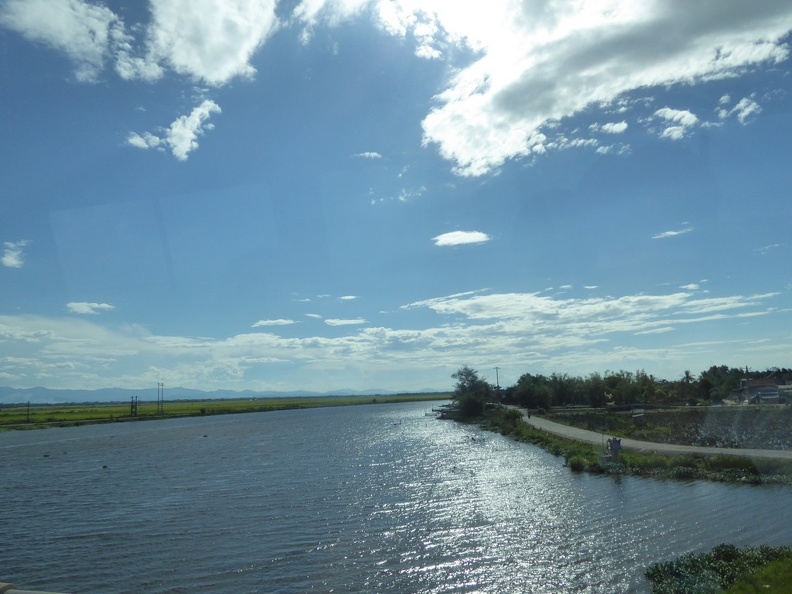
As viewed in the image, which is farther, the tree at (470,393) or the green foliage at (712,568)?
the tree at (470,393)

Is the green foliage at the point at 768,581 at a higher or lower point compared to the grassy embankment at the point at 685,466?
lower

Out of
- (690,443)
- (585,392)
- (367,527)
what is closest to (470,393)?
(585,392)

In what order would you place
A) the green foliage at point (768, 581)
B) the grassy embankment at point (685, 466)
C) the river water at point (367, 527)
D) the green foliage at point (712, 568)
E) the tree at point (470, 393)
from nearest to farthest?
the green foliage at point (768, 581)
the green foliage at point (712, 568)
the river water at point (367, 527)
the grassy embankment at point (685, 466)
the tree at point (470, 393)

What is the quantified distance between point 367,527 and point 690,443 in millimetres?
33125

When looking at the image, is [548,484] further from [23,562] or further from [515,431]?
[515,431]

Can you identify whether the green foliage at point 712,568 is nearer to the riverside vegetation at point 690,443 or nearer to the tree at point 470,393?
the riverside vegetation at point 690,443

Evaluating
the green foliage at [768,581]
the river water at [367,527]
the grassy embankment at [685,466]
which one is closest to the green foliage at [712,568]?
the green foliage at [768,581]

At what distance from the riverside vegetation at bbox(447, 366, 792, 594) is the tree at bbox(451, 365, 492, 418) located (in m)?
0.20

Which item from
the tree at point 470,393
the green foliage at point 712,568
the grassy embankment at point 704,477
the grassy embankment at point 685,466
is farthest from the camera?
the tree at point 470,393

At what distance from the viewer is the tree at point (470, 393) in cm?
12406

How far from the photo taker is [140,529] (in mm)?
26969

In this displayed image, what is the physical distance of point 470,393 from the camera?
125438 mm

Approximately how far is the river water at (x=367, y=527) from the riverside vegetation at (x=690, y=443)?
154 centimetres

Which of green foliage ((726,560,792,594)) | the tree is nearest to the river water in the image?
green foliage ((726,560,792,594))
